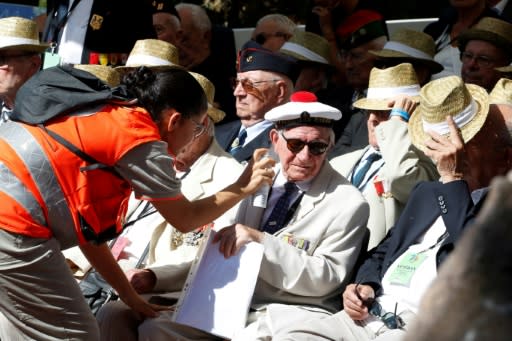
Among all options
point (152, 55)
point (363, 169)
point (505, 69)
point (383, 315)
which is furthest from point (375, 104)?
point (152, 55)

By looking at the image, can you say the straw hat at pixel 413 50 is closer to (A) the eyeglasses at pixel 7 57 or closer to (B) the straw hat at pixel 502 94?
(B) the straw hat at pixel 502 94

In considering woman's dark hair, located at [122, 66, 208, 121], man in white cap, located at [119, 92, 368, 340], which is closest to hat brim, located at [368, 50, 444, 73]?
man in white cap, located at [119, 92, 368, 340]

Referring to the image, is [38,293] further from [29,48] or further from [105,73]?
[29,48]

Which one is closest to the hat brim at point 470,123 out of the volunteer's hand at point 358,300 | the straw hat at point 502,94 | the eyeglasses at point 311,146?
the straw hat at point 502,94

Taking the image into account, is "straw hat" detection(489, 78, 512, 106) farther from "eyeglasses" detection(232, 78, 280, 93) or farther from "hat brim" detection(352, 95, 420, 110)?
"eyeglasses" detection(232, 78, 280, 93)

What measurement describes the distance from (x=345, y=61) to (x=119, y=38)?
1.79 metres

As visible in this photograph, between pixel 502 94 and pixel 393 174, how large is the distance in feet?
2.18

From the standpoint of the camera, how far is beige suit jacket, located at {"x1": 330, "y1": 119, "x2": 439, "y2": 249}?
4785 mm

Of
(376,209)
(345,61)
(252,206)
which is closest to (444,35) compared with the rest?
(345,61)

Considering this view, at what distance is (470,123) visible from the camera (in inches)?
161

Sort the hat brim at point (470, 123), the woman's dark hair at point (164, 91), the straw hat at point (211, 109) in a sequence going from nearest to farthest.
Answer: the woman's dark hair at point (164, 91)
the hat brim at point (470, 123)
the straw hat at point (211, 109)

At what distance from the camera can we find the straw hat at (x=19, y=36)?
695 cm

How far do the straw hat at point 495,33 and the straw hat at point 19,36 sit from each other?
3.19m

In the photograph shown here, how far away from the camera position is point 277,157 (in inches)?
198
